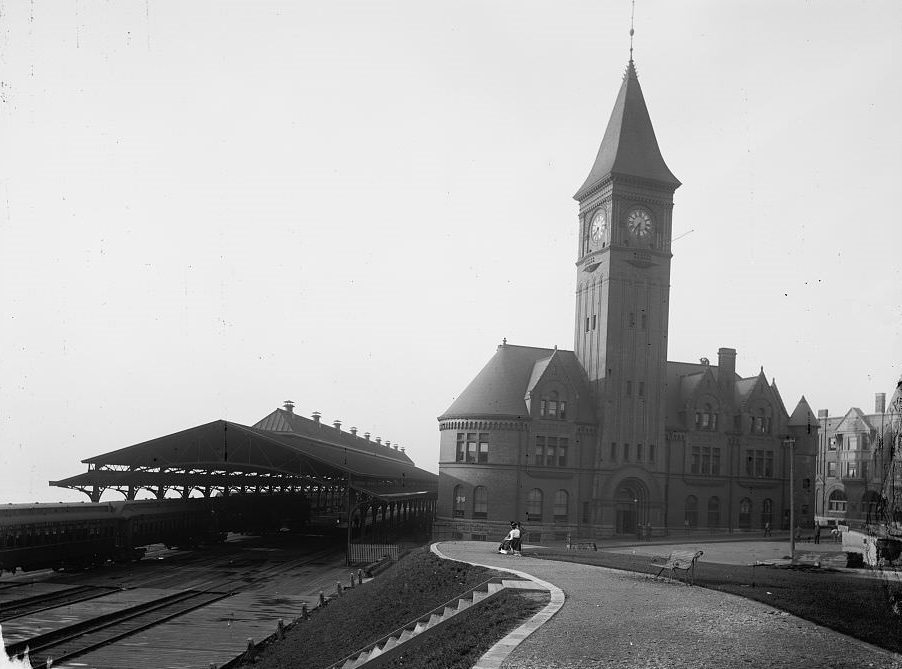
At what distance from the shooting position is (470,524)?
192ft

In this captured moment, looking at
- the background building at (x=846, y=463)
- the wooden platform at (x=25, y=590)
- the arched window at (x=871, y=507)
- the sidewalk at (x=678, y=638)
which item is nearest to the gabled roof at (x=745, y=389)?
the arched window at (x=871, y=507)

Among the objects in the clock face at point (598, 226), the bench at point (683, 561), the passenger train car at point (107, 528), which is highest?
the clock face at point (598, 226)

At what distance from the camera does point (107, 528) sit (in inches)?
1822

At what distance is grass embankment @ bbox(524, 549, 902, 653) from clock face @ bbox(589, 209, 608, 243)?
3623cm

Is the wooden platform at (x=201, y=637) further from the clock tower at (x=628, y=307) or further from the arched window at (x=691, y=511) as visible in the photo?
the arched window at (x=691, y=511)

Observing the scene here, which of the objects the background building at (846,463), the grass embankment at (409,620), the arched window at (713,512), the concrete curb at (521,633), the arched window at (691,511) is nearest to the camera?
the concrete curb at (521,633)

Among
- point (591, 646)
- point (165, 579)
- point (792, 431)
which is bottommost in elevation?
point (165, 579)

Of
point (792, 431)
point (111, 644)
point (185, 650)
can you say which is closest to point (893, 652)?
point (185, 650)

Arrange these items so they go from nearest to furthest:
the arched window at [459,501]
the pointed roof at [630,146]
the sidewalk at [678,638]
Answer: the sidewalk at [678,638] → the arched window at [459,501] → the pointed roof at [630,146]

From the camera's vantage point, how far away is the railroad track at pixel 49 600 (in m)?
31.0

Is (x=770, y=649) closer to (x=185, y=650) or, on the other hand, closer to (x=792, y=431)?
(x=185, y=650)

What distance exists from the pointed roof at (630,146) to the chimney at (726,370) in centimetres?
1524

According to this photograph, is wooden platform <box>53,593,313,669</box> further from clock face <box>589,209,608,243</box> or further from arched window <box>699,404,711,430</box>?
arched window <box>699,404,711,430</box>

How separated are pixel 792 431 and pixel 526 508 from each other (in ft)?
83.9
